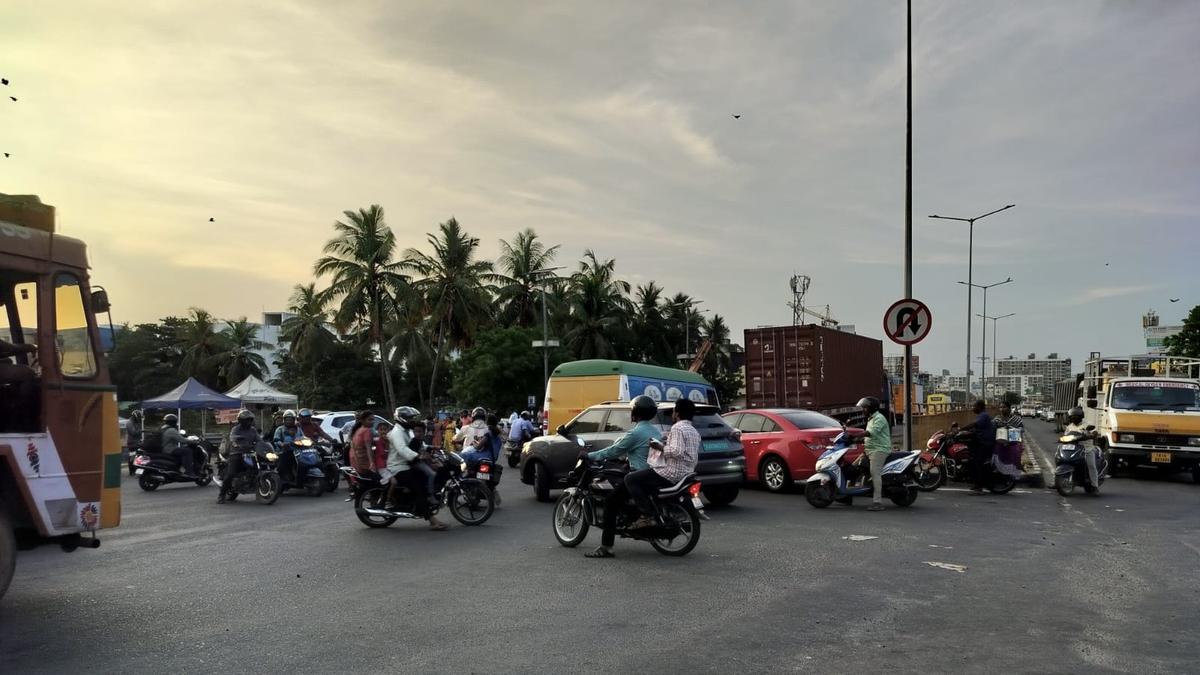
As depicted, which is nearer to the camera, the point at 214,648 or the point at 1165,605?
the point at 214,648

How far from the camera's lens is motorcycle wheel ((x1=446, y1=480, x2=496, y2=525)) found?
11781mm

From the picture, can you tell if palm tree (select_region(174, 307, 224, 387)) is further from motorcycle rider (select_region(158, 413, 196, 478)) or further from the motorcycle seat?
the motorcycle seat

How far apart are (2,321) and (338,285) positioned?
4045 cm

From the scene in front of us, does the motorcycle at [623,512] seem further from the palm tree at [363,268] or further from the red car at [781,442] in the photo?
the palm tree at [363,268]

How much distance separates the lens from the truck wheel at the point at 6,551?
6.37 m

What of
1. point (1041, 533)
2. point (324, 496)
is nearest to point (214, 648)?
point (1041, 533)

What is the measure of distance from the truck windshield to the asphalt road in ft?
23.4

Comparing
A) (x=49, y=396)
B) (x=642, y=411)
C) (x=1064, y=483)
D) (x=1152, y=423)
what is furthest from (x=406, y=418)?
(x=1152, y=423)

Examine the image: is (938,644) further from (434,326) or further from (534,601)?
(434,326)

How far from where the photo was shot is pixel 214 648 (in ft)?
18.3

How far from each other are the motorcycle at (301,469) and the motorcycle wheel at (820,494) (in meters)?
8.68

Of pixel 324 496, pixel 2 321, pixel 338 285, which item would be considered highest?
pixel 338 285

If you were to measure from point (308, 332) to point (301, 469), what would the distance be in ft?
140

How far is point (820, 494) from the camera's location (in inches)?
512
